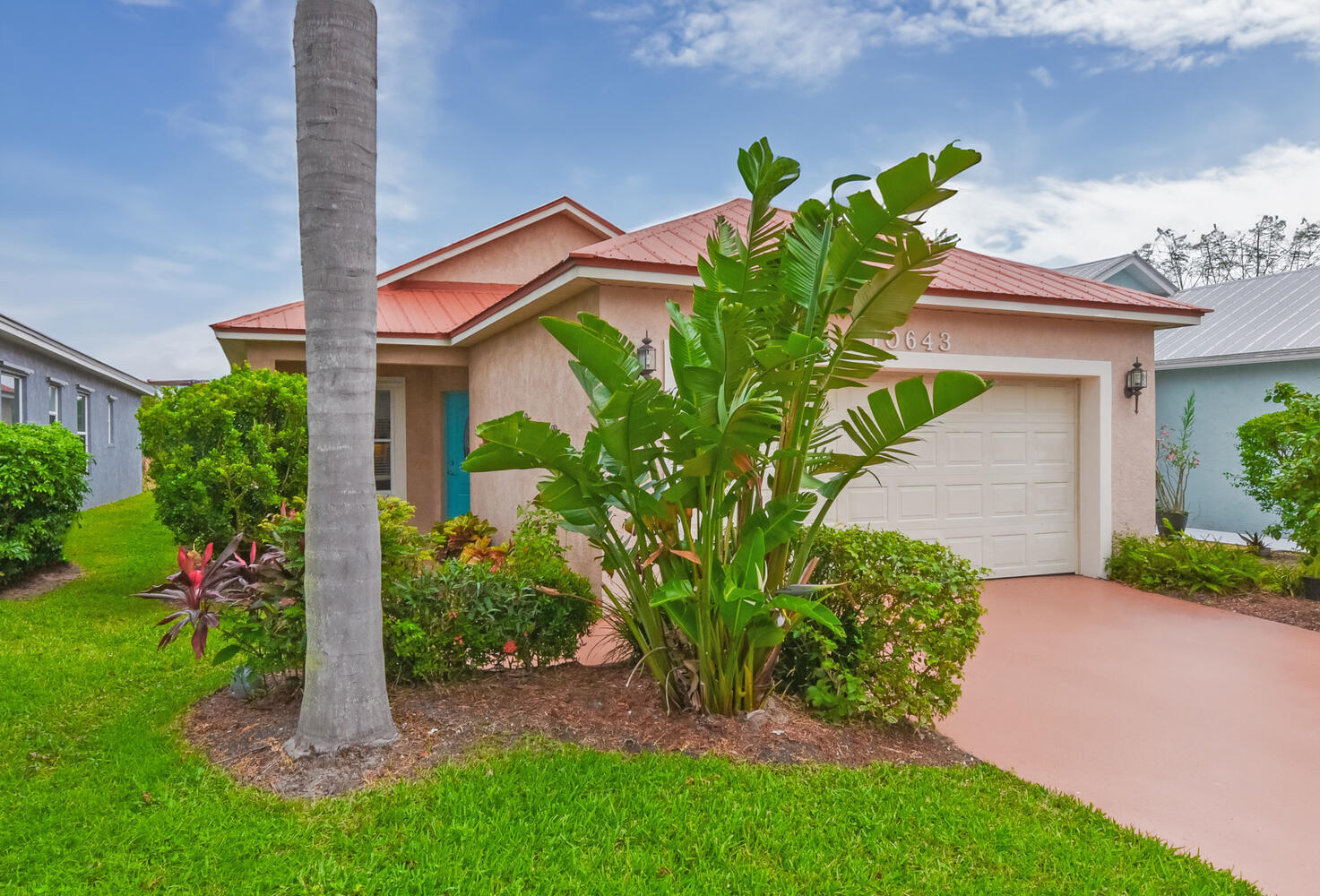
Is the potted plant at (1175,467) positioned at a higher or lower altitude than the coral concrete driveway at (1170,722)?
higher

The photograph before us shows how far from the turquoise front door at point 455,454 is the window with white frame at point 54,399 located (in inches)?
344

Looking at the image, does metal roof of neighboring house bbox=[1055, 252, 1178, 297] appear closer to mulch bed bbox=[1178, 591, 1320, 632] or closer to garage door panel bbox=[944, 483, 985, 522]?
garage door panel bbox=[944, 483, 985, 522]

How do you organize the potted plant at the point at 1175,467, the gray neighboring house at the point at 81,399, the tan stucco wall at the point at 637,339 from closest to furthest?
the tan stucco wall at the point at 637,339 < the potted plant at the point at 1175,467 < the gray neighboring house at the point at 81,399

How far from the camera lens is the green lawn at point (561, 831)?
283 cm

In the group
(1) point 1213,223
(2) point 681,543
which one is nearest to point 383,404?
(2) point 681,543

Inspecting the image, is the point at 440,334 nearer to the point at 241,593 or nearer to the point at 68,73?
the point at 68,73

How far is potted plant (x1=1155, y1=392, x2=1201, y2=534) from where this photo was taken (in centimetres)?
1262

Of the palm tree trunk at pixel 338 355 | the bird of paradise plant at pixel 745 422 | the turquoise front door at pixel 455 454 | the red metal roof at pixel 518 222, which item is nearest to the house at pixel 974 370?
the turquoise front door at pixel 455 454

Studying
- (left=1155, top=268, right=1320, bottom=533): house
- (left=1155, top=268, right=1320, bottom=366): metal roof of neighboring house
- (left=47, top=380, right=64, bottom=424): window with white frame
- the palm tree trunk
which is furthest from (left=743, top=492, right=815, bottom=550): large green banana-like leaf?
(left=47, top=380, right=64, bottom=424): window with white frame

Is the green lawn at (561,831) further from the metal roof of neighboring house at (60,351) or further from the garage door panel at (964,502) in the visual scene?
the metal roof of neighboring house at (60,351)

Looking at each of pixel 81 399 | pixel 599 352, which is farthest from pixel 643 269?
pixel 81 399

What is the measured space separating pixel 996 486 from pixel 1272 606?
2.87 meters

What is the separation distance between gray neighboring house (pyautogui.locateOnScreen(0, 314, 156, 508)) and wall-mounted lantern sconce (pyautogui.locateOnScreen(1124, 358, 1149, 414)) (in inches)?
610

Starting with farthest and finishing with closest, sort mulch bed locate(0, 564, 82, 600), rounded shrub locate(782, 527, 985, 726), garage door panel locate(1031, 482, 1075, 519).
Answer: garage door panel locate(1031, 482, 1075, 519), mulch bed locate(0, 564, 82, 600), rounded shrub locate(782, 527, 985, 726)
